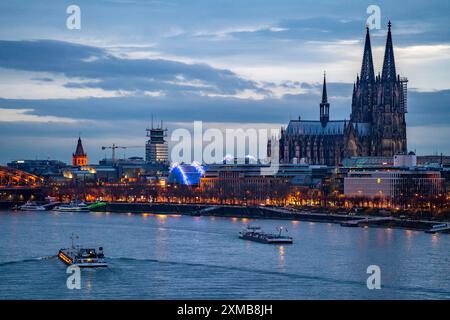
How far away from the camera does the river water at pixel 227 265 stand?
2720 cm

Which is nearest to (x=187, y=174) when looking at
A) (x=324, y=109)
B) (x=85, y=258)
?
(x=324, y=109)

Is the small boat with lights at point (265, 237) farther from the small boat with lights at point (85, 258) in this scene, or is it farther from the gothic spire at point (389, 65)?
the gothic spire at point (389, 65)

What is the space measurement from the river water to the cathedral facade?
31.7 metres

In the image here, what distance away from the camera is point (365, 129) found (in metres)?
81.5

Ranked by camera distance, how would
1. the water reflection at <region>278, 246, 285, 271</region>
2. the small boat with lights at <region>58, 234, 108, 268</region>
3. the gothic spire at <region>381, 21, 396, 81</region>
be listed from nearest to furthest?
1. the small boat with lights at <region>58, 234, 108, 268</region>
2. the water reflection at <region>278, 246, 285, 271</region>
3. the gothic spire at <region>381, 21, 396, 81</region>

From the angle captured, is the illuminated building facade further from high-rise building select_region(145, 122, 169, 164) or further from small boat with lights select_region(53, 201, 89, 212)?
high-rise building select_region(145, 122, 169, 164)

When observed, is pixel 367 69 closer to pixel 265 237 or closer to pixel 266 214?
pixel 266 214

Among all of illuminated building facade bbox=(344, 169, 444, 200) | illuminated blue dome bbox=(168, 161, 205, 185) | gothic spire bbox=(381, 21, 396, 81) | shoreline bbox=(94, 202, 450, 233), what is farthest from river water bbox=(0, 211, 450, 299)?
illuminated blue dome bbox=(168, 161, 205, 185)

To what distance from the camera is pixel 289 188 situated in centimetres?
7662

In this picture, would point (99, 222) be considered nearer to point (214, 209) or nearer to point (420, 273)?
point (214, 209)

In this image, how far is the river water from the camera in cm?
2720

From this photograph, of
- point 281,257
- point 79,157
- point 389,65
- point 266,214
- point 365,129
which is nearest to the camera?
point 281,257

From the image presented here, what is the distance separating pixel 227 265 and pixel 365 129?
50063 mm
